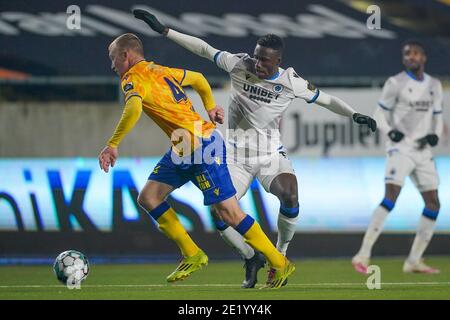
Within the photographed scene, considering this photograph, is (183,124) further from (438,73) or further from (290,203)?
(438,73)

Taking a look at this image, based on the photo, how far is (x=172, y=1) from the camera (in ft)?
49.9

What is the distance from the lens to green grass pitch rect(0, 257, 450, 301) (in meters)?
9.09

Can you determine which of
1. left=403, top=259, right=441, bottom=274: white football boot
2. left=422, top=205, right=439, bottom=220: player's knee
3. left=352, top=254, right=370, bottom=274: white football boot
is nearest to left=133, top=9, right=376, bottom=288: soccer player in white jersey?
left=352, top=254, right=370, bottom=274: white football boot

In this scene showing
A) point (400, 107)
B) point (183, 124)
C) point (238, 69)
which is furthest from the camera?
point (400, 107)

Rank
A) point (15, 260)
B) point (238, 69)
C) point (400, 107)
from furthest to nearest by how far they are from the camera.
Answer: point (15, 260)
point (400, 107)
point (238, 69)

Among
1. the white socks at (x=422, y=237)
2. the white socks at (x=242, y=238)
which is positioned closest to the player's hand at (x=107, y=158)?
the white socks at (x=242, y=238)

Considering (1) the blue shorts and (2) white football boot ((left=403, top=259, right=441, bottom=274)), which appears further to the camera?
(2) white football boot ((left=403, top=259, right=441, bottom=274))

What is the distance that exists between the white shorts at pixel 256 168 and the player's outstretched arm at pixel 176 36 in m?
1.01

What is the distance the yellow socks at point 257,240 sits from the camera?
9.16 metres

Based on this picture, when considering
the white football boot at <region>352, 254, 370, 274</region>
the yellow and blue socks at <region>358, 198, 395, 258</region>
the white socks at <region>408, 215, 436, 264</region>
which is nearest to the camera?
the white football boot at <region>352, 254, 370, 274</region>

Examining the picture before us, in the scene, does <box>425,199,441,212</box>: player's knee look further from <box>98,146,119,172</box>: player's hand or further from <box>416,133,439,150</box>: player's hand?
<box>98,146,119,172</box>: player's hand

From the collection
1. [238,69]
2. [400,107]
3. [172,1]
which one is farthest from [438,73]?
[238,69]

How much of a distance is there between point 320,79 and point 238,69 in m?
5.18

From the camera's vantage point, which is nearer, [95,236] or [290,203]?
[290,203]
